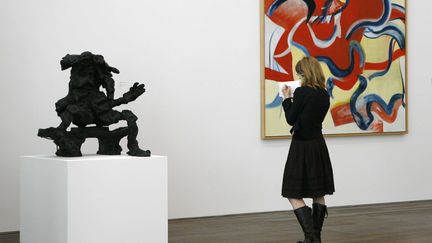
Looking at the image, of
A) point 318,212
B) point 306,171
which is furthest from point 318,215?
point 306,171

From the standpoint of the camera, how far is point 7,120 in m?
7.43

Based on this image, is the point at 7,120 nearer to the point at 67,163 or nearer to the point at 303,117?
the point at 67,163

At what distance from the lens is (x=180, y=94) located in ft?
27.4

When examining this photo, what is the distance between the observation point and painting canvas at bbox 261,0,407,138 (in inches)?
351

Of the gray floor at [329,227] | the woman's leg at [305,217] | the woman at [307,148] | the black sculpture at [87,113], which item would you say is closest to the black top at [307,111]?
the woman at [307,148]

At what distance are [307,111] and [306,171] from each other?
0.52 metres

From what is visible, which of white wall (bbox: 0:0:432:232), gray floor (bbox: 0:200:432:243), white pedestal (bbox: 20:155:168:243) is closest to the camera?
white pedestal (bbox: 20:155:168:243)

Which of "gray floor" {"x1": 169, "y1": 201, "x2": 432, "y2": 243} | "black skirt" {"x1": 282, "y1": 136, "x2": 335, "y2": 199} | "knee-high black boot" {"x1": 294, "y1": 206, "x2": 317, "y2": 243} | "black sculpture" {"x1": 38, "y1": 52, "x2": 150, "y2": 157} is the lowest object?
"gray floor" {"x1": 169, "y1": 201, "x2": 432, "y2": 243}

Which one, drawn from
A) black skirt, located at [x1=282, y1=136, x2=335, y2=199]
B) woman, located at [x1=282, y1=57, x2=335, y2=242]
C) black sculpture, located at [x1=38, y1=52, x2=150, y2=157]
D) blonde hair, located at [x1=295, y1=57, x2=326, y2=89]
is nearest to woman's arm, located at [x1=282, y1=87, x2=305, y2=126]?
woman, located at [x1=282, y1=57, x2=335, y2=242]

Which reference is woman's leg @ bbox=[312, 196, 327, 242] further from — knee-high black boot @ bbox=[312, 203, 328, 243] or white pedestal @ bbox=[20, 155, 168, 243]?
white pedestal @ bbox=[20, 155, 168, 243]

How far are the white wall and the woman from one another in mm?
2242

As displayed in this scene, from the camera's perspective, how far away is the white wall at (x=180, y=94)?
749 cm

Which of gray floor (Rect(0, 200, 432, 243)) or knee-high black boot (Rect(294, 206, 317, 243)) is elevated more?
knee-high black boot (Rect(294, 206, 317, 243))

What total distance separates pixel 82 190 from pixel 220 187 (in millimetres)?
3008
